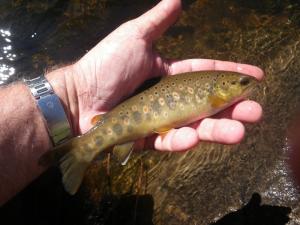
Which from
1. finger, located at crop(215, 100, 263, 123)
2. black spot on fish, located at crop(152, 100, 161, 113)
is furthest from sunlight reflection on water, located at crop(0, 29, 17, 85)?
finger, located at crop(215, 100, 263, 123)

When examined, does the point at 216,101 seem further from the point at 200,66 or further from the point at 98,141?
the point at 98,141

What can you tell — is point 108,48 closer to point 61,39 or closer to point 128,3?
point 61,39

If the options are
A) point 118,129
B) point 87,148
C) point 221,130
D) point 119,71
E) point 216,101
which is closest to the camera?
point 221,130

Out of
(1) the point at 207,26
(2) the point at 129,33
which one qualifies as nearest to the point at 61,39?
(1) the point at 207,26

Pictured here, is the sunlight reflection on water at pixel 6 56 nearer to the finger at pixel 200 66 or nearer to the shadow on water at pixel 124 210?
the shadow on water at pixel 124 210

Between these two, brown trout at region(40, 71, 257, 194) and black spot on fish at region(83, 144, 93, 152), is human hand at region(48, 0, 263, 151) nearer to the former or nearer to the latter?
brown trout at region(40, 71, 257, 194)

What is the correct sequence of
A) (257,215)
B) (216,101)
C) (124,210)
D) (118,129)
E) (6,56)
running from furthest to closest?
(6,56), (124,210), (257,215), (216,101), (118,129)

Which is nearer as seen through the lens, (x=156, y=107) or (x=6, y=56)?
(x=156, y=107)

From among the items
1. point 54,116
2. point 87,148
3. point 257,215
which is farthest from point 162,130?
point 257,215
